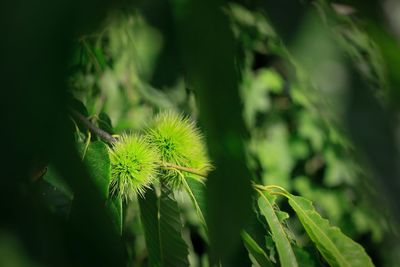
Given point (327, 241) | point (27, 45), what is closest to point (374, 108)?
point (27, 45)

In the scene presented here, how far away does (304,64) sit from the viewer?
0.35 metres

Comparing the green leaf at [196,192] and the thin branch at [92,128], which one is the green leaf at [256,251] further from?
the thin branch at [92,128]

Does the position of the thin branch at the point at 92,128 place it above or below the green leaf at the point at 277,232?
above

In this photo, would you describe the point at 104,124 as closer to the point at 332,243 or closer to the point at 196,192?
the point at 196,192

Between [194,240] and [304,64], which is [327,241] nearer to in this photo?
[304,64]

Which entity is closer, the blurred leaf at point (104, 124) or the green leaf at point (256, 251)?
the green leaf at point (256, 251)

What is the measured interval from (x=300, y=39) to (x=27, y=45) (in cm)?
16

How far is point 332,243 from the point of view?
2.18 ft

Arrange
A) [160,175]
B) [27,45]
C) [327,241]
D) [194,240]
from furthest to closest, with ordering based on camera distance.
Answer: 1. [194,240]
2. [160,175]
3. [327,241]
4. [27,45]

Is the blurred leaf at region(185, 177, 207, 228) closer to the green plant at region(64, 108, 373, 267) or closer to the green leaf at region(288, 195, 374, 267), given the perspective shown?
the green plant at region(64, 108, 373, 267)

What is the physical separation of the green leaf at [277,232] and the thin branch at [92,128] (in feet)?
0.70

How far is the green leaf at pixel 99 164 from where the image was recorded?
2.04 feet

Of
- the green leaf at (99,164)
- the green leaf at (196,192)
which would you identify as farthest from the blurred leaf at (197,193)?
the green leaf at (99,164)

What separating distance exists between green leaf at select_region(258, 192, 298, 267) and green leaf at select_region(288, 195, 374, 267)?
3cm
